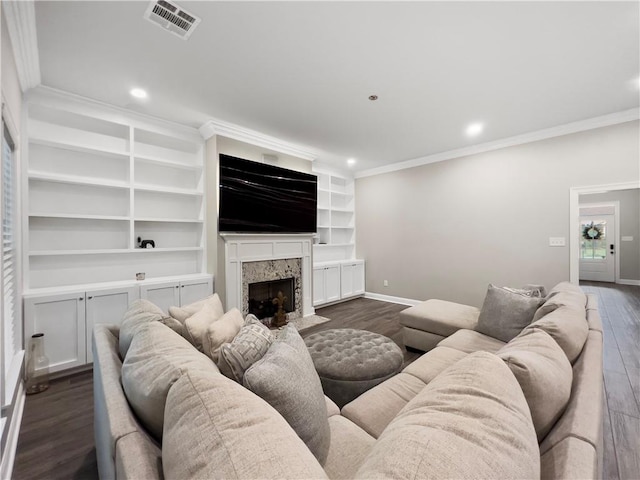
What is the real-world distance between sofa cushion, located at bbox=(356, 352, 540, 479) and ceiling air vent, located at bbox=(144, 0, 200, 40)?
2.48 metres

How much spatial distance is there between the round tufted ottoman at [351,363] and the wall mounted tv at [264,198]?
2.04 metres

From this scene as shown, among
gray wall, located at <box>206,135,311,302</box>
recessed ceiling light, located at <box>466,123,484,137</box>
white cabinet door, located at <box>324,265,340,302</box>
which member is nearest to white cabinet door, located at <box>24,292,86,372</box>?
gray wall, located at <box>206,135,311,302</box>

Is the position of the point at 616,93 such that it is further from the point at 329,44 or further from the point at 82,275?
the point at 82,275

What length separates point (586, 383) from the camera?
1040 millimetres

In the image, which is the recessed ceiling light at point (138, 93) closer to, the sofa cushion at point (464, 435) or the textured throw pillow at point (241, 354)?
the textured throw pillow at point (241, 354)

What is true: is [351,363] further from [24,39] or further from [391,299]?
[391,299]

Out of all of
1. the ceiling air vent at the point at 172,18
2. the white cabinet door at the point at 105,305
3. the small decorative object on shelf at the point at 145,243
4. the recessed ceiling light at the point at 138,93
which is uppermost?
the ceiling air vent at the point at 172,18

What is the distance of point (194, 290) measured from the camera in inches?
135

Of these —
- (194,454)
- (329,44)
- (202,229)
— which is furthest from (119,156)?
(194,454)

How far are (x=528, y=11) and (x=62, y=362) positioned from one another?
461 cm

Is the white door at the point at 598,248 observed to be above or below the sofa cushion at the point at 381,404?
above

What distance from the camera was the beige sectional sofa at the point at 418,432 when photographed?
59 centimetres

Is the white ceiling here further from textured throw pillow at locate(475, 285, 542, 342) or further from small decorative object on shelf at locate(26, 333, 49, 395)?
small decorative object on shelf at locate(26, 333, 49, 395)

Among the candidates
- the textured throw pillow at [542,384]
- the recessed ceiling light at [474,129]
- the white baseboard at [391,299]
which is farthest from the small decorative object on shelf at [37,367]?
the recessed ceiling light at [474,129]
